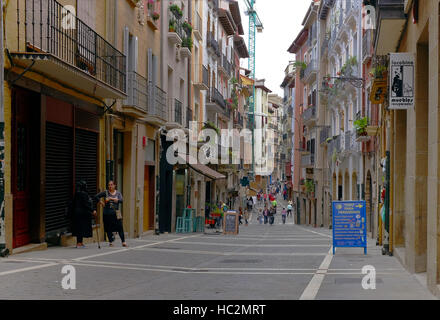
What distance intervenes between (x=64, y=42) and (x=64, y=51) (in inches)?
9.2

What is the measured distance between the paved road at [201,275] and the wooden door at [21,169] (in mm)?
688

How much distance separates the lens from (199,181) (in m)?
41.3

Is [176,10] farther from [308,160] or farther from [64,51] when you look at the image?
[308,160]

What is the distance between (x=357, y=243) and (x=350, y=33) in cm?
2375

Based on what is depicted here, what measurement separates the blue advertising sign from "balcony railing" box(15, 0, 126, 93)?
6887 millimetres

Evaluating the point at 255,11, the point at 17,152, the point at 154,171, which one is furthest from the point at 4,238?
the point at 255,11

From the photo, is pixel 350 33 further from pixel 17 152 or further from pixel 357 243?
pixel 17 152

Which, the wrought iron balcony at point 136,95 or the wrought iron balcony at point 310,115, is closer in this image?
the wrought iron balcony at point 136,95

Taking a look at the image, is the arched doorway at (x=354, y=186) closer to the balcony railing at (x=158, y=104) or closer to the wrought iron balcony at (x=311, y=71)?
the balcony railing at (x=158, y=104)

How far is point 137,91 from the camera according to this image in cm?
2294

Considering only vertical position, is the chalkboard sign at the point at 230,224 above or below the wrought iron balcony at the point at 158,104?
below

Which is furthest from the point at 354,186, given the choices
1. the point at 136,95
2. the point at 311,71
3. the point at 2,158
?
the point at 2,158

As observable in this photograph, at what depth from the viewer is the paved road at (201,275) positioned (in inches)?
356

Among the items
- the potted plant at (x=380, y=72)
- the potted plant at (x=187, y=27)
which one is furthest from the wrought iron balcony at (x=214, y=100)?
the potted plant at (x=380, y=72)
